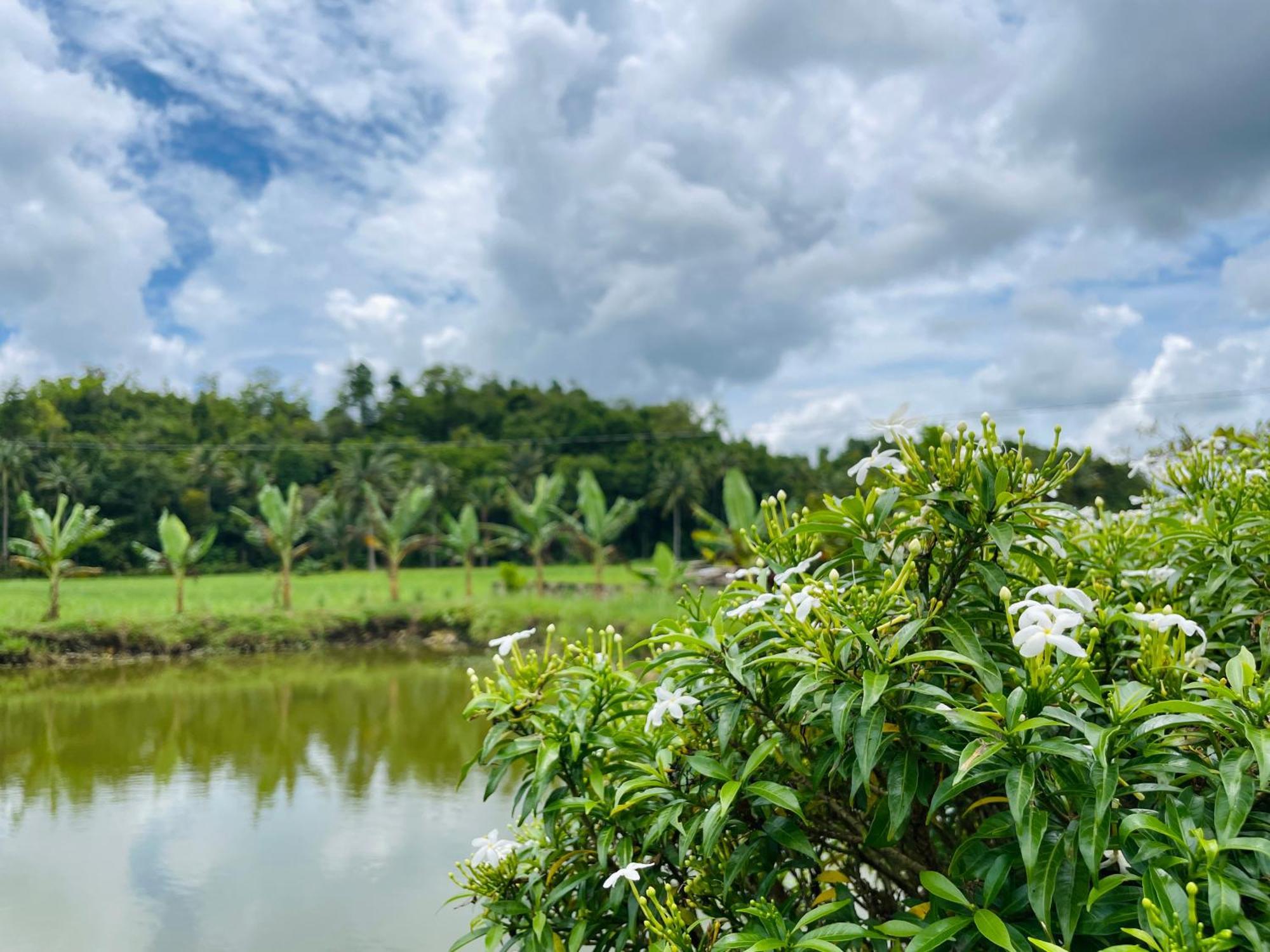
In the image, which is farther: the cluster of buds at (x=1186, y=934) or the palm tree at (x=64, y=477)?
the palm tree at (x=64, y=477)

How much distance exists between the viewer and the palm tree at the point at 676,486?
29.3 metres

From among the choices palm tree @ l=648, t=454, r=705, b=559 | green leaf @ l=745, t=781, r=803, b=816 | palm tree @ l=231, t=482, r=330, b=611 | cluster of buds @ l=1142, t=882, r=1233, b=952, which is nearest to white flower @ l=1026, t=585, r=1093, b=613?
cluster of buds @ l=1142, t=882, r=1233, b=952

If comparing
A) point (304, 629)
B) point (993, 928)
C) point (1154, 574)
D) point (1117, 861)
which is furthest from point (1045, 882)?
point (304, 629)

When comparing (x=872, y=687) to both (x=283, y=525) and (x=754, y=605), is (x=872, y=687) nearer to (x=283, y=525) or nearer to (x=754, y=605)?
Answer: (x=754, y=605)

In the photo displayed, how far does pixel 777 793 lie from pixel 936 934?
0.84 ft

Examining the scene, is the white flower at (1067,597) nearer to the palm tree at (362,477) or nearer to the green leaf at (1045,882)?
the green leaf at (1045,882)

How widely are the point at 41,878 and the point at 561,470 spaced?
2491 cm

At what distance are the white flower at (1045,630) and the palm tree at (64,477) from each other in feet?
85.7

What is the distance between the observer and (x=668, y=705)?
133cm

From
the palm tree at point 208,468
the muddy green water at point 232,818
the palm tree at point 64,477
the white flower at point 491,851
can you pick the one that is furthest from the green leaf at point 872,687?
the palm tree at point 208,468

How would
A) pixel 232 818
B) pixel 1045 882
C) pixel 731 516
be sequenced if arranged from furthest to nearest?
pixel 731 516
pixel 232 818
pixel 1045 882

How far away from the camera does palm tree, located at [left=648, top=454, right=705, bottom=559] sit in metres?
29.3

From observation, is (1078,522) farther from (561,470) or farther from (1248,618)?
(561,470)

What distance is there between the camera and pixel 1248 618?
171 cm
